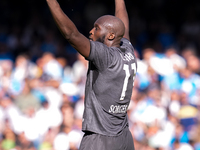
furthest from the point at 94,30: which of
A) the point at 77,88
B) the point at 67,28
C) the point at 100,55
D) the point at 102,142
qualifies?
the point at 77,88

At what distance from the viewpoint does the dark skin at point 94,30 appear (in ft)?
8.49

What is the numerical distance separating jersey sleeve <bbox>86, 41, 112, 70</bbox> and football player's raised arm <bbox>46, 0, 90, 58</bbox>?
5 cm

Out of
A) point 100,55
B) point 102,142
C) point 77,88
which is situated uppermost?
point 100,55

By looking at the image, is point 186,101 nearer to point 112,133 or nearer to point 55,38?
point 55,38

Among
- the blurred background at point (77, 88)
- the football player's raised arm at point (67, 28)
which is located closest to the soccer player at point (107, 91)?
the football player's raised arm at point (67, 28)

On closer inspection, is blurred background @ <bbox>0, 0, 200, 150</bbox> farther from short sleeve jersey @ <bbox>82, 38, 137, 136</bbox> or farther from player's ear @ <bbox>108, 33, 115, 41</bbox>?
player's ear @ <bbox>108, 33, 115, 41</bbox>

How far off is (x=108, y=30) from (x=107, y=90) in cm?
54

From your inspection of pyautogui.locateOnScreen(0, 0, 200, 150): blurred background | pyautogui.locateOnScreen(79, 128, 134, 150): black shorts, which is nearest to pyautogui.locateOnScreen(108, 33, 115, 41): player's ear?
pyautogui.locateOnScreen(79, 128, 134, 150): black shorts

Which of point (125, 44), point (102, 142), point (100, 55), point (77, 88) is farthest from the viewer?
point (77, 88)

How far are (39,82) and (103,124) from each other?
5054 mm

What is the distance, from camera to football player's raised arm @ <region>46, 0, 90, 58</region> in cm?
258

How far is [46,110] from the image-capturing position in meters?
7.40

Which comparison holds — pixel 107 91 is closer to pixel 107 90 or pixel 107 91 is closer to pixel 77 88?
pixel 107 90

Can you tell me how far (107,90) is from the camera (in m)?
2.98
